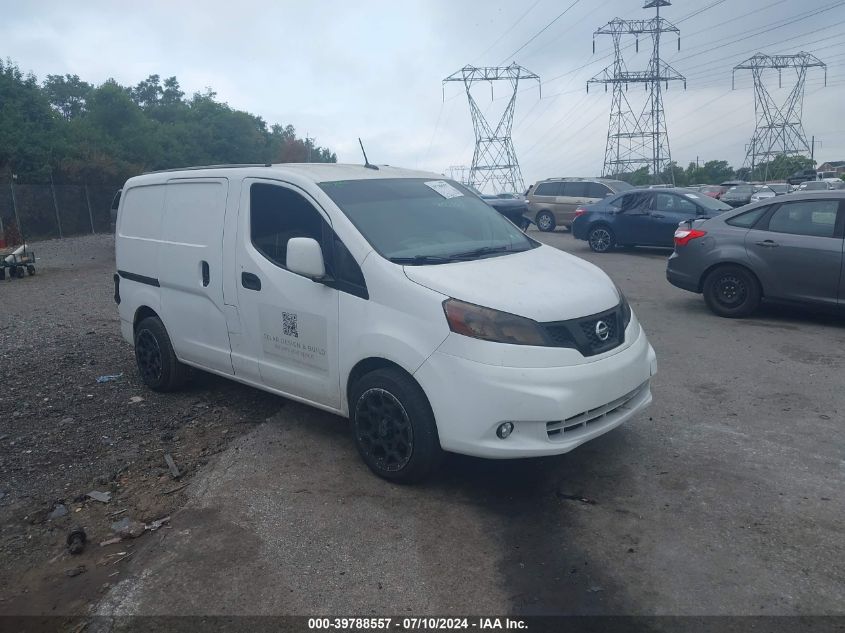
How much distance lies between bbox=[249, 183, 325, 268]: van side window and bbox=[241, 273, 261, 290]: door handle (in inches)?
7.4

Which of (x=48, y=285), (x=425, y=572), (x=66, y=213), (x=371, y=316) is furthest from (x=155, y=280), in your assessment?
(x=66, y=213)

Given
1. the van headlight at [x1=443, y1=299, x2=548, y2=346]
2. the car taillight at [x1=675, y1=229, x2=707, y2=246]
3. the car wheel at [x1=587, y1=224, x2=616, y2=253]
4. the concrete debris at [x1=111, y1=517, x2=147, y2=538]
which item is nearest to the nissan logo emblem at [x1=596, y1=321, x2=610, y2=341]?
the van headlight at [x1=443, y1=299, x2=548, y2=346]

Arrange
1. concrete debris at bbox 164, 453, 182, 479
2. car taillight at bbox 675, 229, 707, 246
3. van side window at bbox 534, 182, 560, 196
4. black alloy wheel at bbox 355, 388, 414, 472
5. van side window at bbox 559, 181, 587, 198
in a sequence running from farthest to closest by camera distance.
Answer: van side window at bbox 534, 182, 560, 196
van side window at bbox 559, 181, 587, 198
car taillight at bbox 675, 229, 707, 246
concrete debris at bbox 164, 453, 182, 479
black alloy wheel at bbox 355, 388, 414, 472

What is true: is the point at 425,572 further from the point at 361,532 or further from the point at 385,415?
the point at 385,415

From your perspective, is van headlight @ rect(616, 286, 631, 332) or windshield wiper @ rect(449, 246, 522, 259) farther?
windshield wiper @ rect(449, 246, 522, 259)

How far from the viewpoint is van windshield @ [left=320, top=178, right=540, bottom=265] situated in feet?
15.9

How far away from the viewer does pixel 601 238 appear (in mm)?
18172

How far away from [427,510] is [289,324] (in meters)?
1.65

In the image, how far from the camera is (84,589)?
3688mm

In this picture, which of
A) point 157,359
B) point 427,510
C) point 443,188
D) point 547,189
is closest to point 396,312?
point 427,510

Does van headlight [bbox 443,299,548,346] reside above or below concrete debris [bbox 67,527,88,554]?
above

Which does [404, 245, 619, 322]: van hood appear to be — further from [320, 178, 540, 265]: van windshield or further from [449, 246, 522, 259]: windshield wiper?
[320, 178, 540, 265]: van windshield

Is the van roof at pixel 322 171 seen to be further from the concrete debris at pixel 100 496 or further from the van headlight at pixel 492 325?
the concrete debris at pixel 100 496

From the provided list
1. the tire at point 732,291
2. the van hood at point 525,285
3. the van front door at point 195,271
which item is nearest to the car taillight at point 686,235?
the tire at point 732,291
